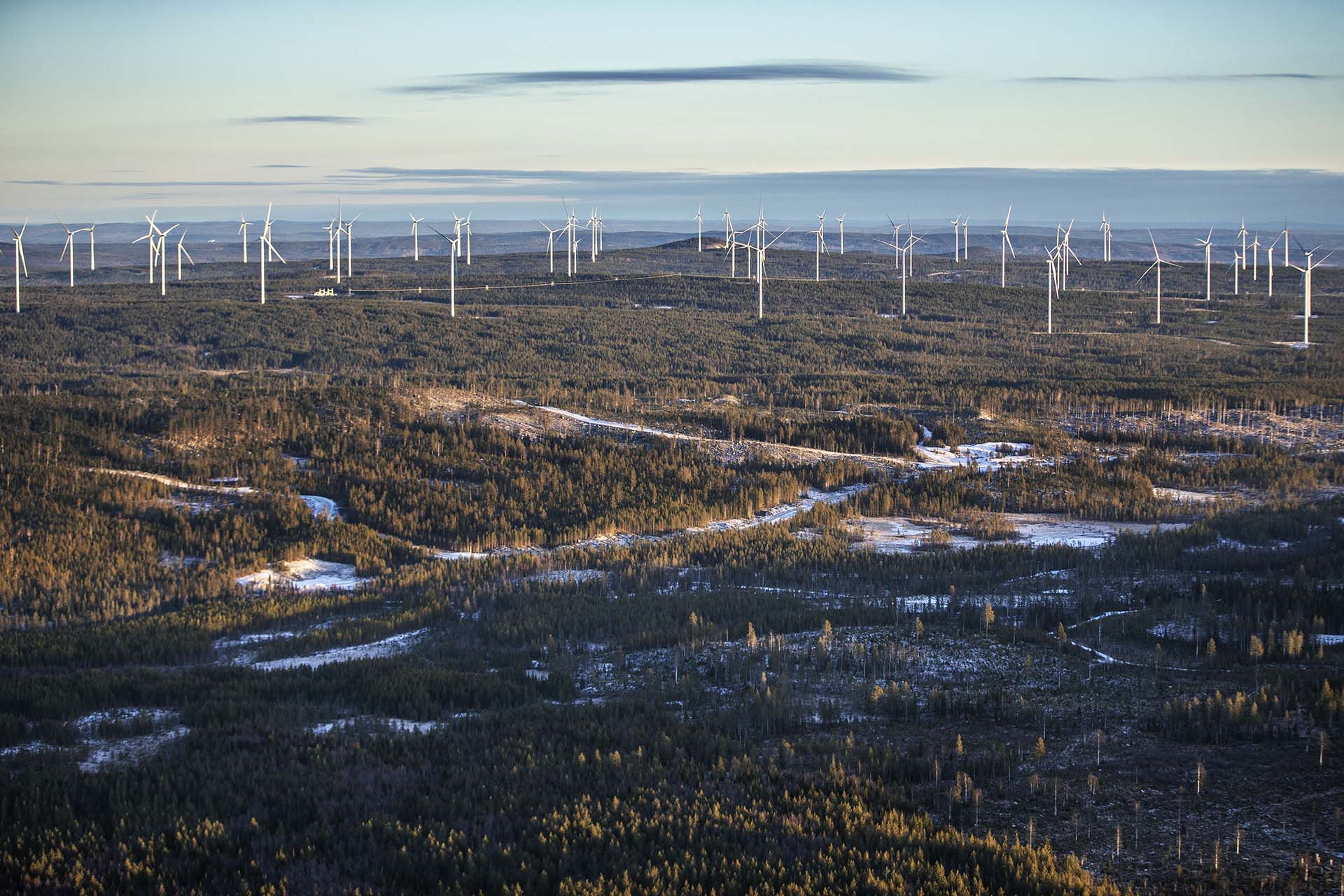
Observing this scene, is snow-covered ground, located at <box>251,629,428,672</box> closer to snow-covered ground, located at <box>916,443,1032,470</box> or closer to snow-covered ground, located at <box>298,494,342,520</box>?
snow-covered ground, located at <box>298,494,342,520</box>

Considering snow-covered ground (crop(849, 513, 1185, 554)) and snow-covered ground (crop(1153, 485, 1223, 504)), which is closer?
snow-covered ground (crop(849, 513, 1185, 554))

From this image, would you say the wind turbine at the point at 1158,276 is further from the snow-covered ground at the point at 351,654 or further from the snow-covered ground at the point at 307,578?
the snow-covered ground at the point at 351,654

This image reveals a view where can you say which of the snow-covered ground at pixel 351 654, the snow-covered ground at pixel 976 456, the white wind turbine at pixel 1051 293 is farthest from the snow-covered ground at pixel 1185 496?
the white wind turbine at pixel 1051 293

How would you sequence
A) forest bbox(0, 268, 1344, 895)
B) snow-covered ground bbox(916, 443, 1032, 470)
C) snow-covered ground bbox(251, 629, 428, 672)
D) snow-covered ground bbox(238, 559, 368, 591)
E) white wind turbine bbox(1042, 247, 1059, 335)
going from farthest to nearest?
1. white wind turbine bbox(1042, 247, 1059, 335)
2. snow-covered ground bbox(916, 443, 1032, 470)
3. snow-covered ground bbox(238, 559, 368, 591)
4. snow-covered ground bbox(251, 629, 428, 672)
5. forest bbox(0, 268, 1344, 895)

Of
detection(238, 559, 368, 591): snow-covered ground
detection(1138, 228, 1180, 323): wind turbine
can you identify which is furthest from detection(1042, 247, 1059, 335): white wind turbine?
detection(238, 559, 368, 591): snow-covered ground

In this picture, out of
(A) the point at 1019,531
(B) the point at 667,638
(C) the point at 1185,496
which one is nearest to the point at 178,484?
(B) the point at 667,638

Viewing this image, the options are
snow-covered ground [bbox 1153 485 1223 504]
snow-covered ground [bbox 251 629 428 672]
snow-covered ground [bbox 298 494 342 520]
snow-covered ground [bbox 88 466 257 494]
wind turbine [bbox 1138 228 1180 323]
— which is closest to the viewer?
snow-covered ground [bbox 251 629 428 672]

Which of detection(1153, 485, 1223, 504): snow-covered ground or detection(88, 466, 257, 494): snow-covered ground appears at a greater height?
detection(88, 466, 257, 494): snow-covered ground
